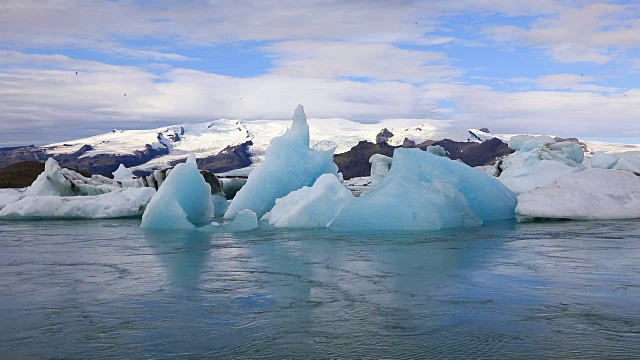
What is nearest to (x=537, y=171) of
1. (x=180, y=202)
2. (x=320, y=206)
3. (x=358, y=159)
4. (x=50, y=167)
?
(x=320, y=206)

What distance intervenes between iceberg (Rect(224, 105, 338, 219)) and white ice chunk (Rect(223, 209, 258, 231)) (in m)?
2.19

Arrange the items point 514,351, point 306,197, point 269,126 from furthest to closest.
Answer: point 269,126 < point 306,197 < point 514,351

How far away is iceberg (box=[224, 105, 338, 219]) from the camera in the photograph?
1472 centimetres

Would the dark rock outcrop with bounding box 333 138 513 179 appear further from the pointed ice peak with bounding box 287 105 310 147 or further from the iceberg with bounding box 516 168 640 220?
the iceberg with bounding box 516 168 640 220

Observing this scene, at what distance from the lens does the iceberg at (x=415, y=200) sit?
37.9ft

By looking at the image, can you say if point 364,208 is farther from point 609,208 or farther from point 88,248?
point 609,208

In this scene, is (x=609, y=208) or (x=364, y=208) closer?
(x=364, y=208)

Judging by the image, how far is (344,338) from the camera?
13.1ft

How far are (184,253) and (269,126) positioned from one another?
136m

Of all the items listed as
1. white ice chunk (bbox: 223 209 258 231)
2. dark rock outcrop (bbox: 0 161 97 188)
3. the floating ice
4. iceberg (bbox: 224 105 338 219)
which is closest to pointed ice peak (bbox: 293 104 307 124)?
iceberg (bbox: 224 105 338 219)

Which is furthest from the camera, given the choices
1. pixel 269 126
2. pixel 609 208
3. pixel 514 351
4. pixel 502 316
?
pixel 269 126

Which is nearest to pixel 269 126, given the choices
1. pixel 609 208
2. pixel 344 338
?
pixel 609 208

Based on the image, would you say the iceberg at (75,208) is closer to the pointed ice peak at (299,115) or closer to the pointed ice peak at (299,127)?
the pointed ice peak at (299,127)

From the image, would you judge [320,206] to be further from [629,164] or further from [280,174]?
[629,164]
